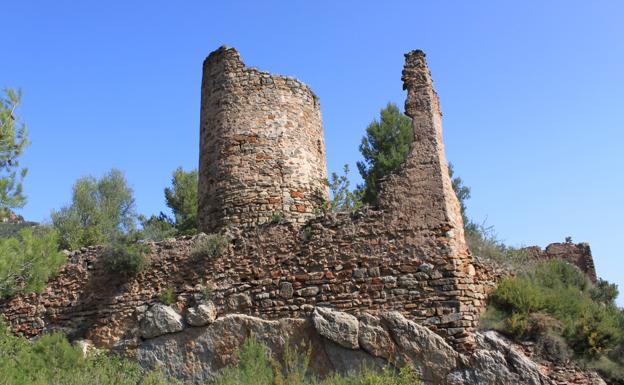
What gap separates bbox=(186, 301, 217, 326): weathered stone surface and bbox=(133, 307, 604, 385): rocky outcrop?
11 centimetres

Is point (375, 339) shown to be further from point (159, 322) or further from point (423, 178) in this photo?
point (159, 322)

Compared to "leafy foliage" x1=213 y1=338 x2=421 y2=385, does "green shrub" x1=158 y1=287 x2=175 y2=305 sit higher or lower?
higher

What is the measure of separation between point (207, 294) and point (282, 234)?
1596 millimetres

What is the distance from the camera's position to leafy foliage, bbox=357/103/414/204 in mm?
19641

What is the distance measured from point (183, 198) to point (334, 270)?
1419 cm

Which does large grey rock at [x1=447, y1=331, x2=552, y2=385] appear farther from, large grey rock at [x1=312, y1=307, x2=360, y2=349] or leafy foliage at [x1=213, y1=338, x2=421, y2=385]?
large grey rock at [x1=312, y1=307, x2=360, y2=349]

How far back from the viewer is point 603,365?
842 cm

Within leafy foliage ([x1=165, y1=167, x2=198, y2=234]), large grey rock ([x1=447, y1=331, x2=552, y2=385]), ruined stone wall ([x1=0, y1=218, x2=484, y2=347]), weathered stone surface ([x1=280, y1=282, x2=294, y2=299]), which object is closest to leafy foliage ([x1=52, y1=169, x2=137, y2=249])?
leafy foliage ([x1=165, y1=167, x2=198, y2=234])

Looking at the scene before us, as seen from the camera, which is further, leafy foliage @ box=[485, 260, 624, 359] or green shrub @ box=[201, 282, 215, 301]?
green shrub @ box=[201, 282, 215, 301]

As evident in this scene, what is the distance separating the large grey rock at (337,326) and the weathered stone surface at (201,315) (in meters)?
1.76

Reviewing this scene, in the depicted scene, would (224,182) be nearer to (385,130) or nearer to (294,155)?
(294,155)

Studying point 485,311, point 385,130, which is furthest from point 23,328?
point 385,130

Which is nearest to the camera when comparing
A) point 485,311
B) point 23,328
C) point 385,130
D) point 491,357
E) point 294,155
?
point 491,357

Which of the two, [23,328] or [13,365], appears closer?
[13,365]
